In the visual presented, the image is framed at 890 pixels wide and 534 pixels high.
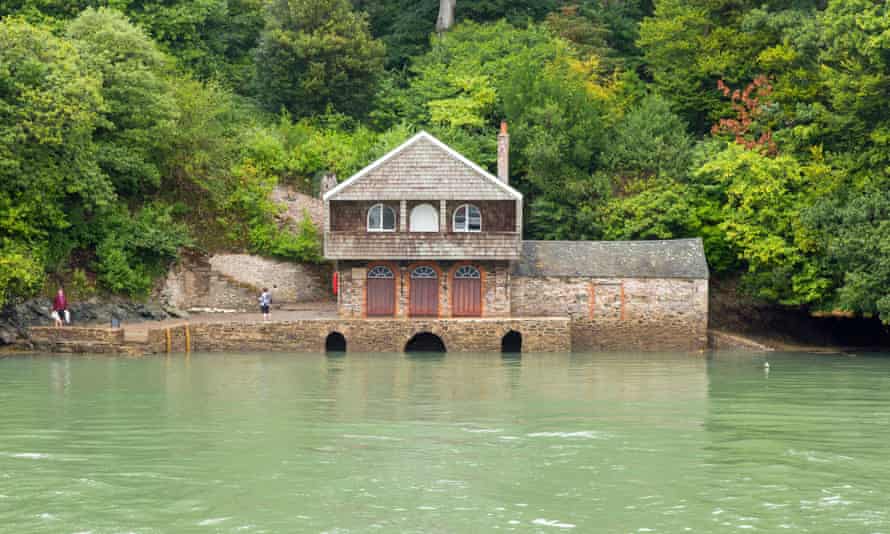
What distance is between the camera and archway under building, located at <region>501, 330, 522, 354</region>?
153 ft

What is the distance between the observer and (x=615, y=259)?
47.0 m

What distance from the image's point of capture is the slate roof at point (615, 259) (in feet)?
153

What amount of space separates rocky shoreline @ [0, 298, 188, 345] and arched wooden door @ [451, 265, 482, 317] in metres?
9.91

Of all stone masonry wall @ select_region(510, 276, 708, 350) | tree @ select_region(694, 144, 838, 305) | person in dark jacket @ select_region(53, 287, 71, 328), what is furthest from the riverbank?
tree @ select_region(694, 144, 838, 305)

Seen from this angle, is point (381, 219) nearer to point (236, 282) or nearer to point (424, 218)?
point (424, 218)

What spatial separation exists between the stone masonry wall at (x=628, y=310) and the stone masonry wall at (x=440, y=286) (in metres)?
0.75

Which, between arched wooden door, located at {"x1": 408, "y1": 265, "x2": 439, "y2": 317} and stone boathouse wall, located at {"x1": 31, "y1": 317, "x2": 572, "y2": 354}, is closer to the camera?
stone boathouse wall, located at {"x1": 31, "y1": 317, "x2": 572, "y2": 354}

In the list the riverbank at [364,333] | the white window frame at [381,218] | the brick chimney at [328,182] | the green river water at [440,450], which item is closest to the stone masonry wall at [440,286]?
the white window frame at [381,218]

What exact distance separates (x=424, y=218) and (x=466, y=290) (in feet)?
9.77

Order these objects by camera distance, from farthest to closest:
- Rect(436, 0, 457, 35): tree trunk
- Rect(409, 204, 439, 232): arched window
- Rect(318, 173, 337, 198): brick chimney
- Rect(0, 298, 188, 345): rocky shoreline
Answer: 1. Rect(436, 0, 457, 35): tree trunk
2. Rect(318, 173, 337, 198): brick chimney
3. Rect(409, 204, 439, 232): arched window
4. Rect(0, 298, 188, 345): rocky shoreline

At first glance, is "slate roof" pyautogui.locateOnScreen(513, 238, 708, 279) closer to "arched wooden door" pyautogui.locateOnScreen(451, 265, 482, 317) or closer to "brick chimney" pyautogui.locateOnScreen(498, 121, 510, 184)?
"arched wooden door" pyautogui.locateOnScreen(451, 265, 482, 317)

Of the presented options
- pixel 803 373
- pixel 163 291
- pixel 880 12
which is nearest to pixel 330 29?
pixel 163 291

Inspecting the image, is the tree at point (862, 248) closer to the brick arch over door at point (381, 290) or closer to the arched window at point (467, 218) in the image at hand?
the arched window at point (467, 218)

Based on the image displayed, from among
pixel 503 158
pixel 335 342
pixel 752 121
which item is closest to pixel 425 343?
pixel 335 342
